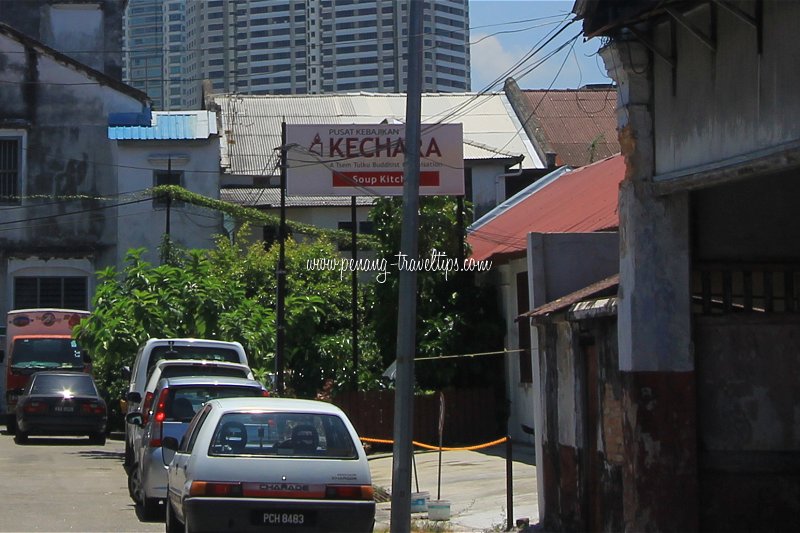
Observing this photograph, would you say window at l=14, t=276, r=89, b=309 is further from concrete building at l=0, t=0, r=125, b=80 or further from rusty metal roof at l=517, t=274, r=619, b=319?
rusty metal roof at l=517, t=274, r=619, b=319

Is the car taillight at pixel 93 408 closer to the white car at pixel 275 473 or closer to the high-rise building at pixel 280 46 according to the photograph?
the white car at pixel 275 473

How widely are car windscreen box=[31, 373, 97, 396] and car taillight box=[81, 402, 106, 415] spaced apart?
26cm

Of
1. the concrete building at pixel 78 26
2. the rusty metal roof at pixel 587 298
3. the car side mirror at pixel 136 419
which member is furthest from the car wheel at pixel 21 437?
the concrete building at pixel 78 26

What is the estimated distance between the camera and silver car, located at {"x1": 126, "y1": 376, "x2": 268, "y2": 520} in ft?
47.0

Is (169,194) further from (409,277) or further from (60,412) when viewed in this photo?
(409,277)

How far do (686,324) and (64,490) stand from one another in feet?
32.2

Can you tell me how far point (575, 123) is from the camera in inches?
1758

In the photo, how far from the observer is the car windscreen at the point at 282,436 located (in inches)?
432

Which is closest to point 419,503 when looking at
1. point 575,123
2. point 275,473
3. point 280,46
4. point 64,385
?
point 275,473

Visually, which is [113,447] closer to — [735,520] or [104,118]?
[104,118]

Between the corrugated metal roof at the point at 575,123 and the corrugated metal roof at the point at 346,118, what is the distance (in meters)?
0.94

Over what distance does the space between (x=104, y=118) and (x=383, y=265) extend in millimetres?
15235

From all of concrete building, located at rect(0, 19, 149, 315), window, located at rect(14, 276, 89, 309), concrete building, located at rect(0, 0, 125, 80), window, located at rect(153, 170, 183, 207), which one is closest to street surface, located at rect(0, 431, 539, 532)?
window, located at rect(14, 276, 89, 309)

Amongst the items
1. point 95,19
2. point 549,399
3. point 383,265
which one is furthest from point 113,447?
point 95,19
